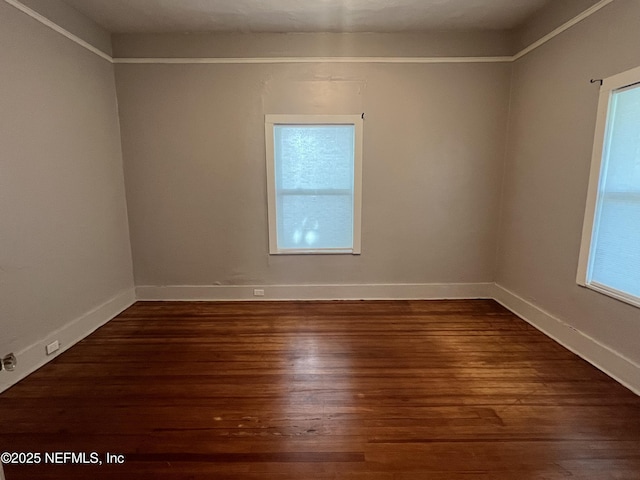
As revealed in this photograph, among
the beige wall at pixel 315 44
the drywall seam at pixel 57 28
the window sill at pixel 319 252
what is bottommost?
the window sill at pixel 319 252

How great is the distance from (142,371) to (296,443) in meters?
1.37

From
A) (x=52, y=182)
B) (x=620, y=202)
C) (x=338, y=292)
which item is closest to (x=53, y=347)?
(x=52, y=182)

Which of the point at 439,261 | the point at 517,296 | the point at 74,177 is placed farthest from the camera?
the point at 439,261

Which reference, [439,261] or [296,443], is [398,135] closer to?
[439,261]

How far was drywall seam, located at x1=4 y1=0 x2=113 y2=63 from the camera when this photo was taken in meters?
2.21

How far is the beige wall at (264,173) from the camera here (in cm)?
334

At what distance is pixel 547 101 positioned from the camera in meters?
2.83

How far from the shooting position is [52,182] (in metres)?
2.50

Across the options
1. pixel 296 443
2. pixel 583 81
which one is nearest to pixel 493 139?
pixel 583 81

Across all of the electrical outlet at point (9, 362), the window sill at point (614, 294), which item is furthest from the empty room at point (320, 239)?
the electrical outlet at point (9, 362)

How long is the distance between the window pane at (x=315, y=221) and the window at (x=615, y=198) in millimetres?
2123

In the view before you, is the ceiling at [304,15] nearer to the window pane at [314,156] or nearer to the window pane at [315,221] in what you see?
the window pane at [314,156]

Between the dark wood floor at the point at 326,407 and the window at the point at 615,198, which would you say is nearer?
the dark wood floor at the point at 326,407

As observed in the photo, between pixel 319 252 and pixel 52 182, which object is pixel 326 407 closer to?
pixel 319 252
